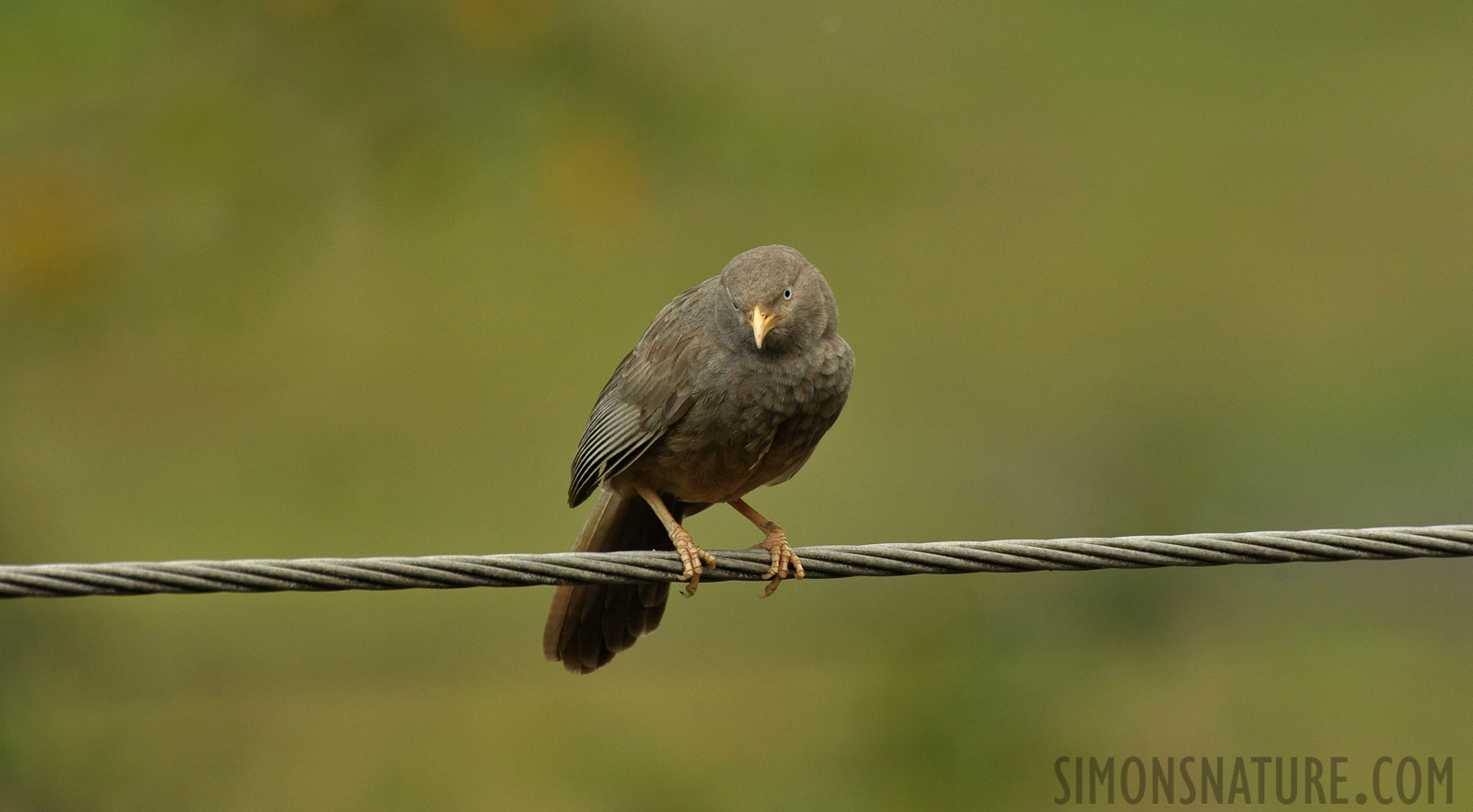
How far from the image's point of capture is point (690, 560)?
→ 4.08 metres

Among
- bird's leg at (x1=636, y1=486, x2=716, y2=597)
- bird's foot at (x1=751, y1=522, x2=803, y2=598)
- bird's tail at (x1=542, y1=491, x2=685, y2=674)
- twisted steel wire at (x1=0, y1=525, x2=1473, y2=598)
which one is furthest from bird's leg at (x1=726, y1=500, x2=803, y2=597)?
bird's tail at (x1=542, y1=491, x2=685, y2=674)

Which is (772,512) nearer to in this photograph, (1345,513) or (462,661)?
(462,661)

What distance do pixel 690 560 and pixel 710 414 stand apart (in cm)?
52

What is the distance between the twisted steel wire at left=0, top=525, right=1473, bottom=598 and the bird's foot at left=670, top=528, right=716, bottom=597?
449 millimetres

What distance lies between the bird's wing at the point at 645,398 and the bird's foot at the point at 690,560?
391 millimetres

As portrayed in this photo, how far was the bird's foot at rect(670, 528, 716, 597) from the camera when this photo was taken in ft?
13.1

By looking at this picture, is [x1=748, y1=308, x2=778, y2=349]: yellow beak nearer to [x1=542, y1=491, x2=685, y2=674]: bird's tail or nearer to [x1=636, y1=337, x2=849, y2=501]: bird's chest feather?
[x1=636, y1=337, x2=849, y2=501]: bird's chest feather

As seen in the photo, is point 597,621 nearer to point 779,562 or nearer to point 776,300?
point 779,562

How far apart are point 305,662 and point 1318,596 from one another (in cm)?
880

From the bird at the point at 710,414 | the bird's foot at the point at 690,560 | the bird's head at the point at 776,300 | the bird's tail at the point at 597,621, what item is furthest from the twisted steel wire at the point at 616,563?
the bird's tail at the point at 597,621

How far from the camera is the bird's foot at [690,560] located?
13.1ft

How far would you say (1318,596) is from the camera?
11.7 metres

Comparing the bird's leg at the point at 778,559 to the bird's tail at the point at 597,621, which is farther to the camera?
the bird's tail at the point at 597,621

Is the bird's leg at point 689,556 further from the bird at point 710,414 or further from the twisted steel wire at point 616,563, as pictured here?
the twisted steel wire at point 616,563
